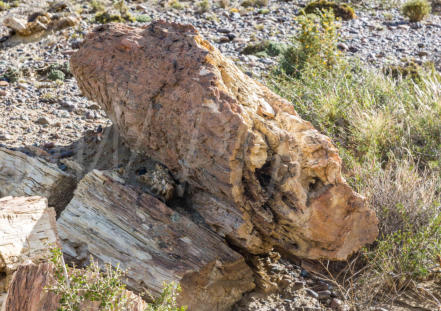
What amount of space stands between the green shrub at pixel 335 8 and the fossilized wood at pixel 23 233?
380 inches

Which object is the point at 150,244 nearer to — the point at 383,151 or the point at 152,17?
the point at 383,151

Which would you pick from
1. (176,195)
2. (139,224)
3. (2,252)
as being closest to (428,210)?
(176,195)

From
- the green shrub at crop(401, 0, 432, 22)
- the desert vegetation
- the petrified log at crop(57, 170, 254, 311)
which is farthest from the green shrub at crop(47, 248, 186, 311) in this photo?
the green shrub at crop(401, 0, 432, 22)

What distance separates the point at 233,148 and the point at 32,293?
1.51 metres

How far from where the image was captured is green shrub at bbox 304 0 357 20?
1128 centimetres

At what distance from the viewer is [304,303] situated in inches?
142

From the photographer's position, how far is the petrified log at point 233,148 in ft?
10.2

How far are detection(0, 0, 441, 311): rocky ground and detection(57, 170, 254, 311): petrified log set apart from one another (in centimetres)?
33

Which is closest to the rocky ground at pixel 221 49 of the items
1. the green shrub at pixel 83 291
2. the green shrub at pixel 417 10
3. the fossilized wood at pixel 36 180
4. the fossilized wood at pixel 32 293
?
the green shrub at pixel 417 10

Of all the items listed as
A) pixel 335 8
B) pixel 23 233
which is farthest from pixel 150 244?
pixel 335 8

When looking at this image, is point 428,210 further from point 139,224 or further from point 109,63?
point 109,63

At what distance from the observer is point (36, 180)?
3.98 metres

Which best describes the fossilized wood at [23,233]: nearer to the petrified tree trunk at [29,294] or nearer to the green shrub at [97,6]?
the petrified tree trunk at [29,294]

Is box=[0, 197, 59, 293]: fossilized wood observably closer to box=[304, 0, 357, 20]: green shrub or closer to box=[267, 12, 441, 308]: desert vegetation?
box=[267, 12, 441, 308]: desert vegetation
